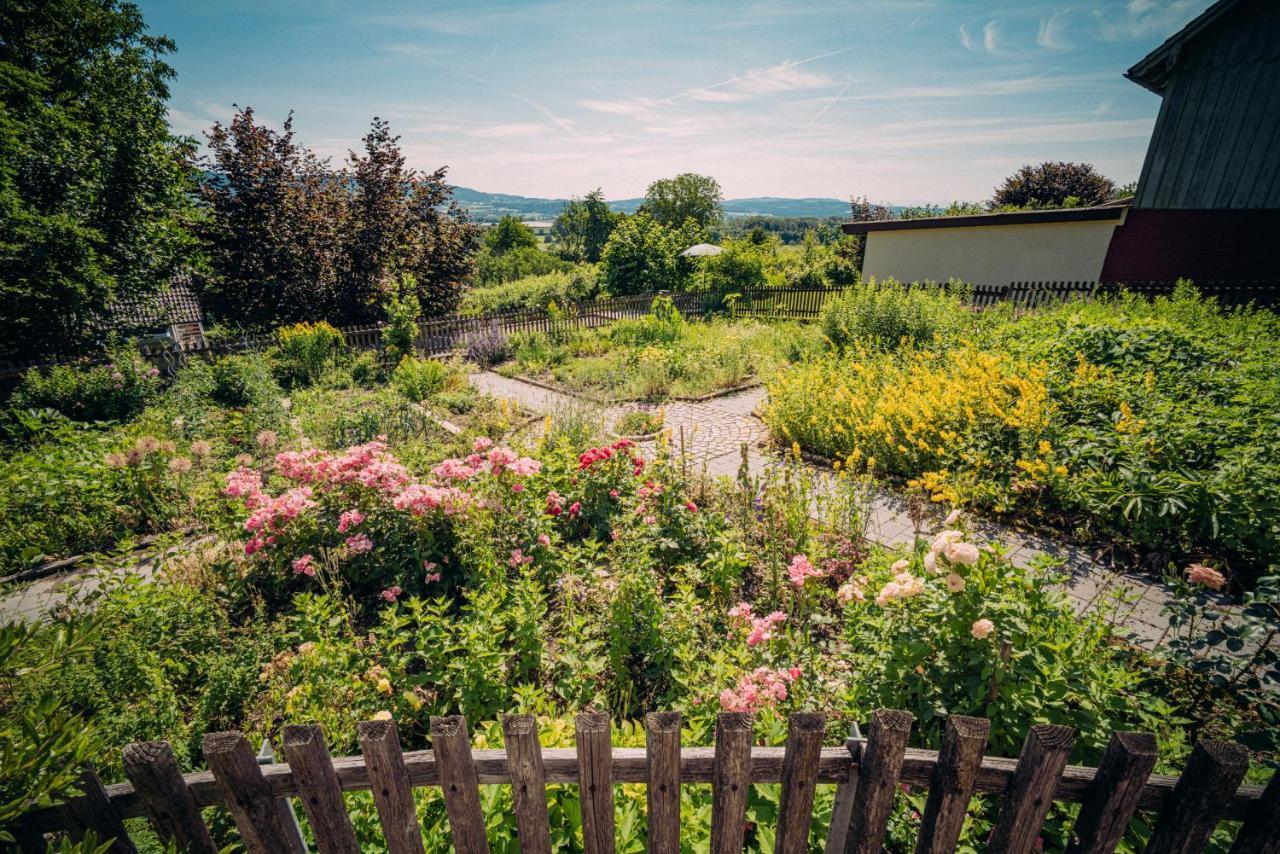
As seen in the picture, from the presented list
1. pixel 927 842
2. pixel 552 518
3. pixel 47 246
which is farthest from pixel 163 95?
pixel 927 842

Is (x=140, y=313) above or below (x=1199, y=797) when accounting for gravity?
above

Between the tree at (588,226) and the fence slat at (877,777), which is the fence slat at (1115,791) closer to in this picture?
the fence slat at (877,777)

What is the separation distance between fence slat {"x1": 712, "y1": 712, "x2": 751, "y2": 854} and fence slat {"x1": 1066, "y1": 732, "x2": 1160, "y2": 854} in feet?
2.92

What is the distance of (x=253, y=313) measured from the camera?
42.0 feet

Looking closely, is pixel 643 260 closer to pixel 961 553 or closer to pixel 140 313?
pixel 140 313

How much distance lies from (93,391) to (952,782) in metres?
10.8

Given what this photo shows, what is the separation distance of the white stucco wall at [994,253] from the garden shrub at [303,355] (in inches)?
666

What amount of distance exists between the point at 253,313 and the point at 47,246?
16.3ft

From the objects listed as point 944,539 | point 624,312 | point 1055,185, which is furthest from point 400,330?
point 1055,185

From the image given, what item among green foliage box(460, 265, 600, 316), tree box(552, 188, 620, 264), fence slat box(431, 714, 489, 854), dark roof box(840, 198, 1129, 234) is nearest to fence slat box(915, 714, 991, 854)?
fence slat box(431, 714, 489, 854)

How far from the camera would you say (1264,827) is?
4.32 feet

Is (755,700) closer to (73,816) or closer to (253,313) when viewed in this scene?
(73,816)

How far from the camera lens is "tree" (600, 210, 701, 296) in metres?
19.2

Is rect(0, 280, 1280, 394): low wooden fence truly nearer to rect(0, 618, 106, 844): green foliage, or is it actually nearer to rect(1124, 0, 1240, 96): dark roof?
rect(1124, 0, 1240, 96): dark roof
